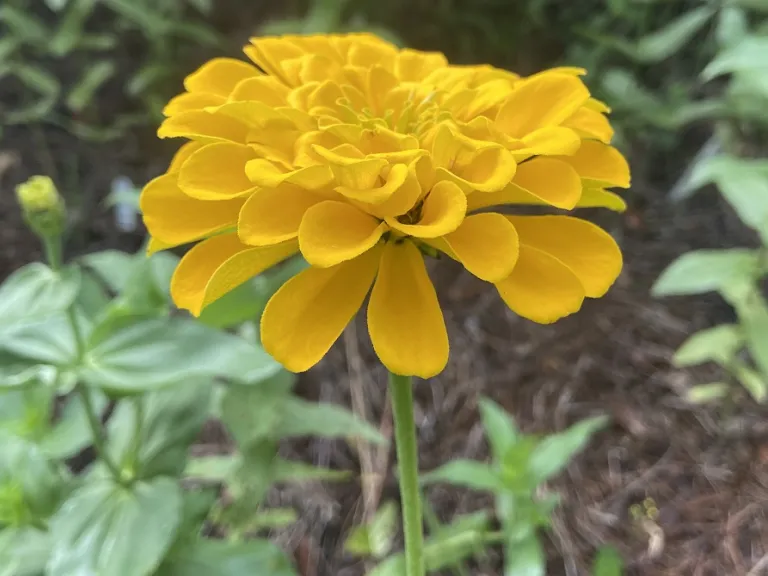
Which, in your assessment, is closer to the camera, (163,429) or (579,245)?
(579,245)

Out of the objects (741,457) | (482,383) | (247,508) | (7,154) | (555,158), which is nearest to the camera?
(555,158)

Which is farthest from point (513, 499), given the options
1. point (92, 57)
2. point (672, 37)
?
point (92, 57)

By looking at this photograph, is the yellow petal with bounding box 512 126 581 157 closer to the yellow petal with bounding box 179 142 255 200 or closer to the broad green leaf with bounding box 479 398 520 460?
the yellow petal with bounding box 179 142 255 200

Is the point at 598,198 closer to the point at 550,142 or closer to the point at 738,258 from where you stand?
the point at 550,142

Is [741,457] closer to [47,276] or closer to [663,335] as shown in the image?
[663,335]

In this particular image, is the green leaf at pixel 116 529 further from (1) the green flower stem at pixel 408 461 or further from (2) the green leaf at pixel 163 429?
(1) the green flower stem at pixel 408 461

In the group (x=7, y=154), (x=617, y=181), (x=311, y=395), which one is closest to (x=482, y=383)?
(x=311, y=395)

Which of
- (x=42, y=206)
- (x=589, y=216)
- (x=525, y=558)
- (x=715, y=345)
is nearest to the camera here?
(x=42, y=206)

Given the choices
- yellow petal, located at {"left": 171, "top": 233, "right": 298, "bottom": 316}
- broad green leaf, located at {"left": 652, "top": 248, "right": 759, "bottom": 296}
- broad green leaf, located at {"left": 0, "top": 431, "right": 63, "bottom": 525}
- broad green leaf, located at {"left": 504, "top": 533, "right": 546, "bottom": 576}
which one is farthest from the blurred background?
yellow petal, located at {"left": 171, "top": 233, "right": 298, "bottom": 316}
